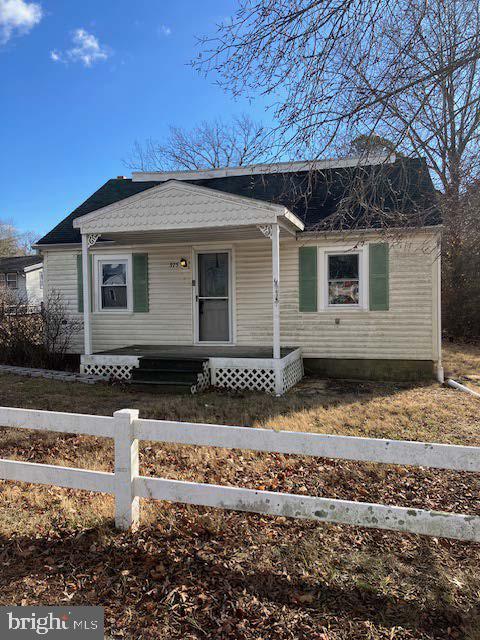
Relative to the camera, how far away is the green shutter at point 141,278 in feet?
34.1

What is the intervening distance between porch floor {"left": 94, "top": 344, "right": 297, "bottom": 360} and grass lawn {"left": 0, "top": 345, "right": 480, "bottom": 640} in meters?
3.76

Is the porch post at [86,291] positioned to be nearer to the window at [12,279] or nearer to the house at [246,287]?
the house at [246,287]

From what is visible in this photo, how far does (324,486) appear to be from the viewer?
13.3ft

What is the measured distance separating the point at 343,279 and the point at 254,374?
296 cm

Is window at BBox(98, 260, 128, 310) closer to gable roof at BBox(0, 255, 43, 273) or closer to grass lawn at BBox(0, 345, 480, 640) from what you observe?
grass lawn at BBox(0, 345, 480, 640)

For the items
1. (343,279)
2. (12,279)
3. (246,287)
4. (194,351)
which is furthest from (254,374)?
(12,279)

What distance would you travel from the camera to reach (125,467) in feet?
9.92

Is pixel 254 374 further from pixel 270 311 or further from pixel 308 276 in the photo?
pixel 308 276

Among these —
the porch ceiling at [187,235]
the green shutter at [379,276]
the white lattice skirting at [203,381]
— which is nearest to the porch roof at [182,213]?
the porch ceiling at [187,235]

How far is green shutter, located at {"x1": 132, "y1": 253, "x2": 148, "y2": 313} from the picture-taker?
10.4 m

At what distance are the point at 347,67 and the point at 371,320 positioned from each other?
19.4 ft

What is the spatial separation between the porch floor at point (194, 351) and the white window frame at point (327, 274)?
125 cm

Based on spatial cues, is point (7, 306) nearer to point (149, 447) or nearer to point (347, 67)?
point (149, 447)

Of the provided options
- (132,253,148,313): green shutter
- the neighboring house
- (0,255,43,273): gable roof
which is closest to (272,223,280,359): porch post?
(132,253,148,313): green shutter
